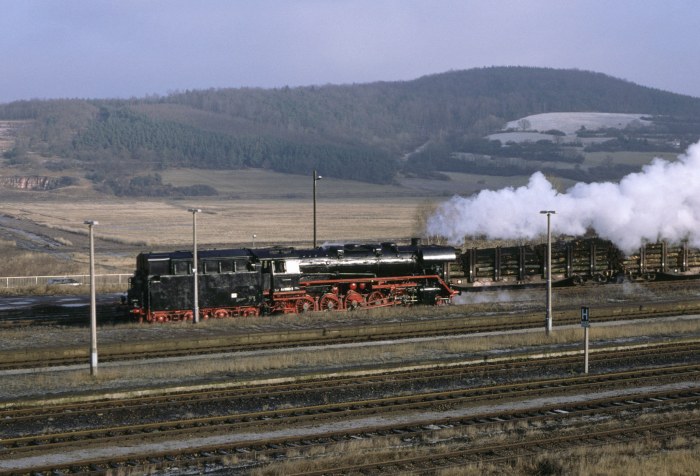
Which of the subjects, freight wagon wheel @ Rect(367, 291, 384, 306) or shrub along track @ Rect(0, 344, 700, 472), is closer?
shrub along track @ Rect(0, 344, 700, 472)

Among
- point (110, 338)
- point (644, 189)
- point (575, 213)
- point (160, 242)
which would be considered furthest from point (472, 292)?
point (160, 242)

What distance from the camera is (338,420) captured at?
2661cm

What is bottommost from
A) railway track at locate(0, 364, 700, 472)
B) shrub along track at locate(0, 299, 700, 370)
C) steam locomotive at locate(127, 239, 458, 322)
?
railway track at locate(0, 364, 700, 472)

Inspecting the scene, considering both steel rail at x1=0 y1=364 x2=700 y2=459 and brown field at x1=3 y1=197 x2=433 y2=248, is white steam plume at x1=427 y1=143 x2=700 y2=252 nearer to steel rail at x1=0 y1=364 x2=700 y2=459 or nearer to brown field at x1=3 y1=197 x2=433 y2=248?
steel rail at x1=0 y1=364 x2=700 y2=459

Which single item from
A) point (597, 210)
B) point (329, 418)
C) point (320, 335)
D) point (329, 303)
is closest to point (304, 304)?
point (329, 303)

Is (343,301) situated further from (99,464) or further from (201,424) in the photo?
(99,464)

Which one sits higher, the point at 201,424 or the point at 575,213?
the point at 575,213

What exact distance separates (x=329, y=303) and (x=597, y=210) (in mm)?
19414

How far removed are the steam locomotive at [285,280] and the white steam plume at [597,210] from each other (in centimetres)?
496

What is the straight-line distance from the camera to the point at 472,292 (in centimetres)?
5591

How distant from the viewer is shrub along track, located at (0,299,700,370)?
37250 mm

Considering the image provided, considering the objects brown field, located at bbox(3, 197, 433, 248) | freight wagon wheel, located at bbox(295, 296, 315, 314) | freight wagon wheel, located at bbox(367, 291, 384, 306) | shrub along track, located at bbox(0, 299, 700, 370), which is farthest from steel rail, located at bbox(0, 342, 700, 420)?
brown field, located at bbox(3, 197, 433, 248)

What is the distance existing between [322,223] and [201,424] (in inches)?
4625

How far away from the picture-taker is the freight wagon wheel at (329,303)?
48.6 m
